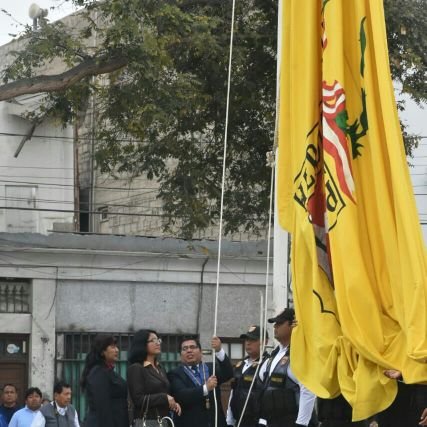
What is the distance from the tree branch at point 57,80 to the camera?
50.5 ft

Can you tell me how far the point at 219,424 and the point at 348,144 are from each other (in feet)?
14.1

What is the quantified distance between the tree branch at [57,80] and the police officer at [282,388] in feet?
25.9

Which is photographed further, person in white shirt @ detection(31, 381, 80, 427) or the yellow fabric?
person in white shirt @ detection(31, 381, 80, 427)

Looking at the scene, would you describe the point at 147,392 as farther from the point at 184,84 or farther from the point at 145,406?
the point at 184,84

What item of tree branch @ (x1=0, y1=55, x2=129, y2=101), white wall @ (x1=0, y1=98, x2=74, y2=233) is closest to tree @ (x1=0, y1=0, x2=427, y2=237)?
tree branch @ (x1=0, y1=55, x2=129, y2=101)

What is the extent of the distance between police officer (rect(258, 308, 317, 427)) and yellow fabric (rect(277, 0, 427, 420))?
1546 millimetres

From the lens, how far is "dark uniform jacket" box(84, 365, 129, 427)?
9.45 m

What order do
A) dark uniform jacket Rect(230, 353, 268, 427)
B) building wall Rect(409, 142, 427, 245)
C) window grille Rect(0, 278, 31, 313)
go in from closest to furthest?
dark uniform jacket Rect(230, 353, 268, 427)
window grille Rect(0, 278, 31, 313)
building wall Rect(409, 142, 427, 245)

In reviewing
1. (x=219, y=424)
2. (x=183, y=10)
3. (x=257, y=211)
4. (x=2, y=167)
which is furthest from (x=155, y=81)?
(x=2, y=167)

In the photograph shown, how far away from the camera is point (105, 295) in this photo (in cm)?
2100

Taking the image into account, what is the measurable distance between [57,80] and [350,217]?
Answer: 10066 millimetres

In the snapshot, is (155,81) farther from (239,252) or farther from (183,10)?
(239,252)

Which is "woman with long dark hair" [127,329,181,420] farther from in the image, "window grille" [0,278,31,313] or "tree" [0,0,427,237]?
"window grille" [0,278,31,313]

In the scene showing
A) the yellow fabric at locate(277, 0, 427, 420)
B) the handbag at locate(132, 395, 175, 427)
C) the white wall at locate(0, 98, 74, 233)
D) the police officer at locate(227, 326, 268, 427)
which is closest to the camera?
the yellow fabric at locate(277, 0, 427, 420)
